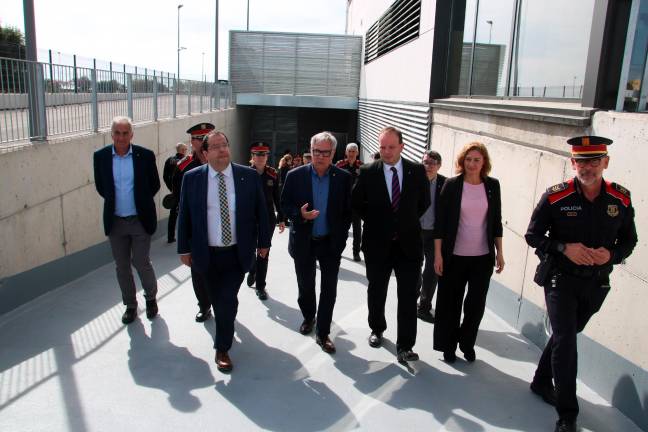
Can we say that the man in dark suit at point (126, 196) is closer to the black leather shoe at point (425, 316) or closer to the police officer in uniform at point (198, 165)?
the police officer in uniform at point (198, 165)

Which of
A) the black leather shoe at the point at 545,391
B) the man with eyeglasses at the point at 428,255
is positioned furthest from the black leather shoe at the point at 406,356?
the man with eyeglasses at the point at 428,255

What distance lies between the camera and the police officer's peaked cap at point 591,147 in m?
3.14

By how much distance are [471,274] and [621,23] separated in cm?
223

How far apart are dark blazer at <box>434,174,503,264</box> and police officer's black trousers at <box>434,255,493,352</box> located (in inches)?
4.7

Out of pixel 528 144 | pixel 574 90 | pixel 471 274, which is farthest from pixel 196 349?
pixel 574 90

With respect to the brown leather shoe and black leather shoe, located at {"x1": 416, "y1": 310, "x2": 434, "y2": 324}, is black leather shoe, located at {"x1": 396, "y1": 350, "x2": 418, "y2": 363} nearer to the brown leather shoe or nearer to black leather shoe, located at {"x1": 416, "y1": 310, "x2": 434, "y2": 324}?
black leather shoe, located at {"x1": 416, "y1": 310, "x2": 434, "y2": 324}

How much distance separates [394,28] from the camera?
41.5ft

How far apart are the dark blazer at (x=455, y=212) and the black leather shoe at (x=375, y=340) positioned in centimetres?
101

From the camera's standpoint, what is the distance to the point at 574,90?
471cm

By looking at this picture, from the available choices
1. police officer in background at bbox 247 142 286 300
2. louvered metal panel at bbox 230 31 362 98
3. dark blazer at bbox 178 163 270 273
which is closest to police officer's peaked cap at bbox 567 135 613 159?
dark blazer at bbox 178 163 270 273

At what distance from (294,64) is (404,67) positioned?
487 inches

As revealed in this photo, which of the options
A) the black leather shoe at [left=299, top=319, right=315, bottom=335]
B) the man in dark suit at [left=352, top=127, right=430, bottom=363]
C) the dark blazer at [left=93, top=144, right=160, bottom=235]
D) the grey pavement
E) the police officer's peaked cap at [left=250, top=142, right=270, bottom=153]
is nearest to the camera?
the grey pavement

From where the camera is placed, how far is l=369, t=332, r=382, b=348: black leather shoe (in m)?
4.60

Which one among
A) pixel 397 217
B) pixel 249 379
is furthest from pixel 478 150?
pixel 249 379
